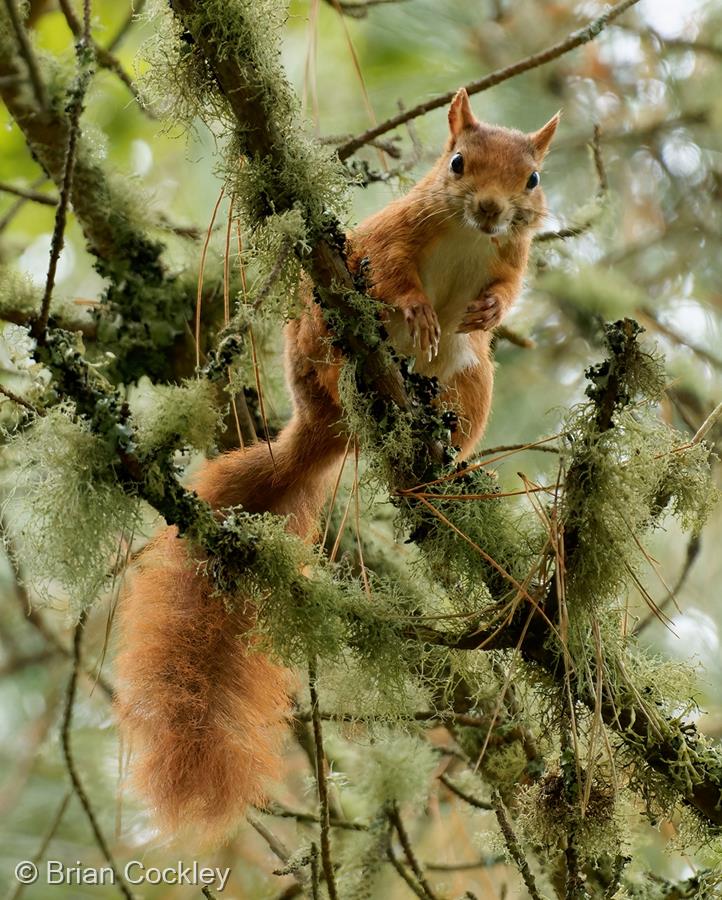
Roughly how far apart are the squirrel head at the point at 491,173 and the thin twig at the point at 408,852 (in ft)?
Result: 3.45

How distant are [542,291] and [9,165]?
57.9 inches

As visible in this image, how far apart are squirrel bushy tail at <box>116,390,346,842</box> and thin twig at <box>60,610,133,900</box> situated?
0.12 m

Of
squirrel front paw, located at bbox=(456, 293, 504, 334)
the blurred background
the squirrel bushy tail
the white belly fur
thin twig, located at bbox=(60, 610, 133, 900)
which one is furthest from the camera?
the blurred background

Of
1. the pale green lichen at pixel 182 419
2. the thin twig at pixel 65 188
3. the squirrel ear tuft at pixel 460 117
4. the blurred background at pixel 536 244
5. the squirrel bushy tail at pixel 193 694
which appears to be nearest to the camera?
the thin twig at pixel 65 188

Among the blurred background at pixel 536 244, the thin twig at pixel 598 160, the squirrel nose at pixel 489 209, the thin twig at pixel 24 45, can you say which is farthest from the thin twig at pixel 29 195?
the thin twig at pixel 598 160

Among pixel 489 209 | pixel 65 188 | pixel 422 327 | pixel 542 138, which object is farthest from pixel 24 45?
pixel 542 138

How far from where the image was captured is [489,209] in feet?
6.31

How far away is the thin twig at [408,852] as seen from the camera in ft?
5.68

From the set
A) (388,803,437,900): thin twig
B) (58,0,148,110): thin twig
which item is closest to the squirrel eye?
(58,0,148,110): thin twig

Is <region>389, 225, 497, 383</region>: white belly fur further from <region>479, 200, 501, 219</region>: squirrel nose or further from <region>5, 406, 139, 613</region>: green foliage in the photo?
<region>5, 406, 139, 613</region>: green foliage

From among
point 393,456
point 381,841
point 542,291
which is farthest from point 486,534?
point 542,291

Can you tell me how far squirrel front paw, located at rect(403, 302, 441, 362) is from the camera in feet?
5.80

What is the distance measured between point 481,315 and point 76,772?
102cm

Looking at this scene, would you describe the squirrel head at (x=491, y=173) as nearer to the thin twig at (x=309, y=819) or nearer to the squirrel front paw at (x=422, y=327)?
the squirrel front paw at (x=422, y=327)
